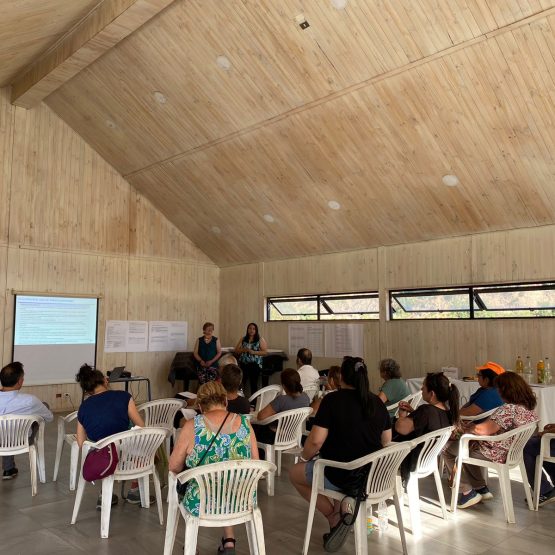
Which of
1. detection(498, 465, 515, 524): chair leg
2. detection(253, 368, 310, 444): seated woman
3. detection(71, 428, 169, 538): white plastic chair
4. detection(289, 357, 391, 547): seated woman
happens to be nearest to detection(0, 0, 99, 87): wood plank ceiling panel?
detection(71, 428, 169, 538): white plastic chair

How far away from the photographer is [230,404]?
3.94 metres

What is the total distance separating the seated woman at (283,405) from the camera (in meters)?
4.33

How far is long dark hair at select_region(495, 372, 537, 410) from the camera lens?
3.90 metres

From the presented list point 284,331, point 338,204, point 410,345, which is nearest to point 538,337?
point 410,345

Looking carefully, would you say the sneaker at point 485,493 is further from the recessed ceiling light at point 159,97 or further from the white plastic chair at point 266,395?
the recessed ceiling light at point 159,97

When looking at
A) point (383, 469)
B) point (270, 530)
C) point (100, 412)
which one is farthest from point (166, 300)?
point (383, 469)

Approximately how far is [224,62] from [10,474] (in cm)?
498

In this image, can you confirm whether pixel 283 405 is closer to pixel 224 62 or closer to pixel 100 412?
pixel 100 412

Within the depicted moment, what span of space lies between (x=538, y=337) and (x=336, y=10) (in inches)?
179

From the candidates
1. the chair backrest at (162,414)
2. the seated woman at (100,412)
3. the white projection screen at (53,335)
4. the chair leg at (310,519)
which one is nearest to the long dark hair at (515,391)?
the chair leg at (310,519)

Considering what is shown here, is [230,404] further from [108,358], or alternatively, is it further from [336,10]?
[108,358]

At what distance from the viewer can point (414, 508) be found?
11.3 feet

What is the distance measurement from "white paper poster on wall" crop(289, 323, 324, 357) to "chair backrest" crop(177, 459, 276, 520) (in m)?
6.61

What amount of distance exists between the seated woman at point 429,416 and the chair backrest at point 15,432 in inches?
112
